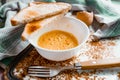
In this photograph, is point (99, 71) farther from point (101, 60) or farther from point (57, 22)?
point (57, 22)

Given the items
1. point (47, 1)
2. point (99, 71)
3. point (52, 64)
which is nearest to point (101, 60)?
point (99, 71)

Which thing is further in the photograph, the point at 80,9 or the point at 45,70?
the point at 80,9

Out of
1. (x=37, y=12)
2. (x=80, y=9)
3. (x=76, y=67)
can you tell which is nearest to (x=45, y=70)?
(x=76, y=67)

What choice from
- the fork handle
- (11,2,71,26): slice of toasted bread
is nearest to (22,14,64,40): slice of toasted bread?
(11,2,71,26): slice of toasted bread

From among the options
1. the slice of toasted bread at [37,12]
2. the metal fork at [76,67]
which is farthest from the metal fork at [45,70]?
the slice of toasted bread at [37,12]

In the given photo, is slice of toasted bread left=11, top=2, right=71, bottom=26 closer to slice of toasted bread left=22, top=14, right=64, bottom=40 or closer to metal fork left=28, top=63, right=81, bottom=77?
slice of toasted bread left=22, top=14, right=64, bottom=40

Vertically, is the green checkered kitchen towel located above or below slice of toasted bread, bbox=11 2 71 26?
below

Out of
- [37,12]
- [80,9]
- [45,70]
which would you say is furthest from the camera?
[80,9]

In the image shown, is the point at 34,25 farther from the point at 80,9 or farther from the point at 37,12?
the point at 80,9
